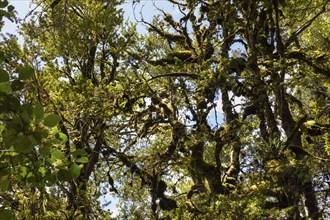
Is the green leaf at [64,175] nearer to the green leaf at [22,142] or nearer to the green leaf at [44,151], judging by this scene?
the green leaf at [44,151]

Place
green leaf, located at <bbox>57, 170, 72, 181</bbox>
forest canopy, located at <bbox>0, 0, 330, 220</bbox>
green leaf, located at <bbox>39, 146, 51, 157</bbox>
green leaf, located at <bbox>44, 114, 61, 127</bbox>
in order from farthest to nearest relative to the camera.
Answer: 1. forest canopy, located at <bbox>0, 0, 330, 220</bbox>
2. green leaf, located at <bbox>57, 170, 72, 181</bbox>
3. green leaf, located at <bbox>39, 146, 51, 157</bbox>
4. green leaf, located at <bbox>44, 114, 61, 127</bbox>

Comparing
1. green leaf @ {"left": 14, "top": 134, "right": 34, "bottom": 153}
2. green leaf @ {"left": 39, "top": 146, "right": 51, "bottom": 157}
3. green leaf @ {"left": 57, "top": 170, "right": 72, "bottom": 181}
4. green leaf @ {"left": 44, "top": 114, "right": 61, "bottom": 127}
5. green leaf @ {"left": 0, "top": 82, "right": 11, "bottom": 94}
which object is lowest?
green leaf @ {"left": 57, "top": 170, "right": 72, "bottom": 181}

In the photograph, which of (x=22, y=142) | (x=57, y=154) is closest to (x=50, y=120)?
(x=22, y=142)

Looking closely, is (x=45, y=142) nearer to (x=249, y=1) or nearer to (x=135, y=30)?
(x=249, y=1)

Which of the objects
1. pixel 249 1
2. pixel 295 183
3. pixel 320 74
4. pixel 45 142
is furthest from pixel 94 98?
pixel 45 142

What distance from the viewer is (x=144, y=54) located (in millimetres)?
12086

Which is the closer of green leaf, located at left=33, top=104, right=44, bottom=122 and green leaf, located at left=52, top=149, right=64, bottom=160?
green leaf, located at left=33, top=104, right=44, bottom=122

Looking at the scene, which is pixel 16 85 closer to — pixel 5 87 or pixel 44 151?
pixel 5 87

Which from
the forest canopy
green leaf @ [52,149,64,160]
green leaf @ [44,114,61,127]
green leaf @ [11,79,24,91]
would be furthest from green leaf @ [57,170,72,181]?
the forest canopy

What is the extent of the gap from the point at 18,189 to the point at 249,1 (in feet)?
20.1

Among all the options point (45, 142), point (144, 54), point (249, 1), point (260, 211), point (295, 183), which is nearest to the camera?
point (45, 142)

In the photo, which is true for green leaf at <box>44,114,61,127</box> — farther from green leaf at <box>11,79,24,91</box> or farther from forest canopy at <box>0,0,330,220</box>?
forest canopy at <box>0,0,330,220</box>

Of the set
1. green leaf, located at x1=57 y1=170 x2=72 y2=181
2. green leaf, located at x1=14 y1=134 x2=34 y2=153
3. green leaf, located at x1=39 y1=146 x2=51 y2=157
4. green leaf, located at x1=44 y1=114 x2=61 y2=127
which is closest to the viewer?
green leaf, located at x1=14 y1=134 x2=34 y2=153

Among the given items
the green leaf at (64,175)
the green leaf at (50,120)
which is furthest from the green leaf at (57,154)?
the green leaf at (50,120)
